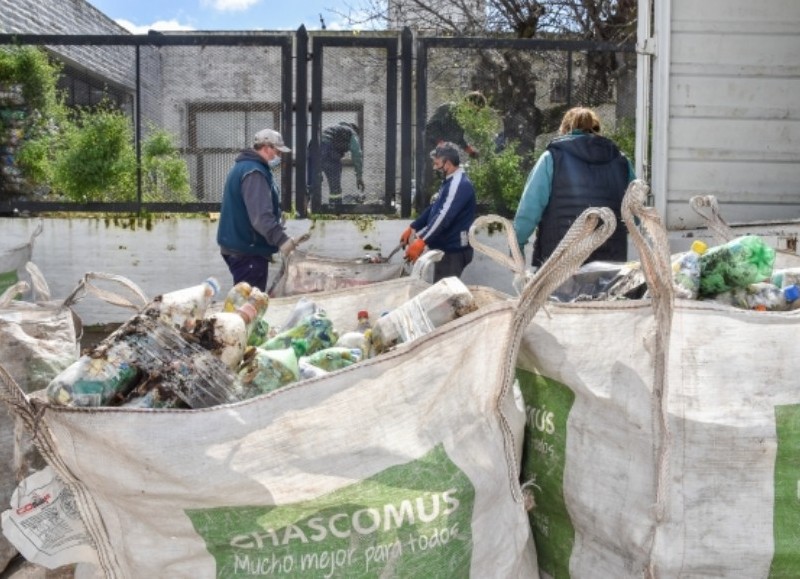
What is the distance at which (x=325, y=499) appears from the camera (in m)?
1.74

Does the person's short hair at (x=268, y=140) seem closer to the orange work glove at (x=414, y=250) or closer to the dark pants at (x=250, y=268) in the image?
the dark pants at (x=250, y=268)

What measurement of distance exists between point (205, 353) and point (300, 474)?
1.31 ft

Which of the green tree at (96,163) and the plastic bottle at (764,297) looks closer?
the plastic bottle at (764,297)

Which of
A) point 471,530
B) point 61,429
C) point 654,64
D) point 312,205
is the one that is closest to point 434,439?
point 471,530

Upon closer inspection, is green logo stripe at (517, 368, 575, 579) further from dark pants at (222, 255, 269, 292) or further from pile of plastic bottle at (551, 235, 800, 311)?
dark pants at (222, 255, 269, 292)

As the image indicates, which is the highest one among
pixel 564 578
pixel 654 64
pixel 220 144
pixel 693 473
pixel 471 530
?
pixel 654 64

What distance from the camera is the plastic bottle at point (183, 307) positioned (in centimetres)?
210

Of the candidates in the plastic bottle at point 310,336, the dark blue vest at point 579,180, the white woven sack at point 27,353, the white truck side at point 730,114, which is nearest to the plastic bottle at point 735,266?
the plastic bottle at point 310,336

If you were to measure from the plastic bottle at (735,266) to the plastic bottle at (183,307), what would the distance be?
125 cm

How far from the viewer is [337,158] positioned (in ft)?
25.2

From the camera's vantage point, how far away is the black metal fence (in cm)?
754

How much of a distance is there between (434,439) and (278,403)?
0.34 metres

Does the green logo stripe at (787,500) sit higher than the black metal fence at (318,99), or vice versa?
the black metal fence at (318,99)

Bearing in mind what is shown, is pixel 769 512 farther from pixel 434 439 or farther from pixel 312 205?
pixel 312 205
